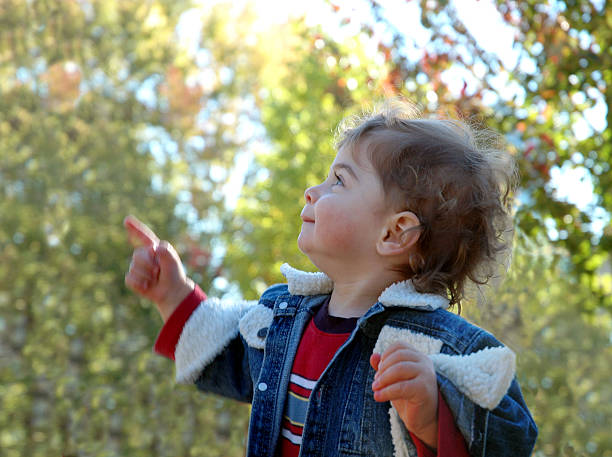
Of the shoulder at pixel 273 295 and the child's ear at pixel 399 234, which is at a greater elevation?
the child's ear at pixel 399 234

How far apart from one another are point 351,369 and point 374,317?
11cm

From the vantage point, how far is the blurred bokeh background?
298cm

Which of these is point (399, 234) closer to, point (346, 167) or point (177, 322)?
point (346, 167)

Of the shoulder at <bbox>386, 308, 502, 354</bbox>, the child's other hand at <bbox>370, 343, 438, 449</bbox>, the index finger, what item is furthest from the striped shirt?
the index finger

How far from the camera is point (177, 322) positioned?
1.57 metres

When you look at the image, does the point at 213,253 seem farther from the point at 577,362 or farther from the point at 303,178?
the point at 577,362

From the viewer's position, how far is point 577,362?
6.83m

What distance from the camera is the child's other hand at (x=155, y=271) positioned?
1.52m

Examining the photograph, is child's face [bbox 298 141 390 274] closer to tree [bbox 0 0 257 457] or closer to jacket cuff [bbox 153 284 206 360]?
jacket cuff [bbox 153 284 206 360]

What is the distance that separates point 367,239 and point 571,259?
6.54 feet

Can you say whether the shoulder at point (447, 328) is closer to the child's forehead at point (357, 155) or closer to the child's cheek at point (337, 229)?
the child's cheek at point (337, 229)

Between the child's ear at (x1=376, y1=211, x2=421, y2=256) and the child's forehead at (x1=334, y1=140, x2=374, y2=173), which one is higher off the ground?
the child's forehead at (x1=334, y1=140, x2=374, y2=173)

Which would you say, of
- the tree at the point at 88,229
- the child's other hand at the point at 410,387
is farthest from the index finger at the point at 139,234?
Answer: the tree at the point at 88,229

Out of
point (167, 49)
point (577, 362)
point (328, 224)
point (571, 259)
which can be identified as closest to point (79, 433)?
point (571, 259)
